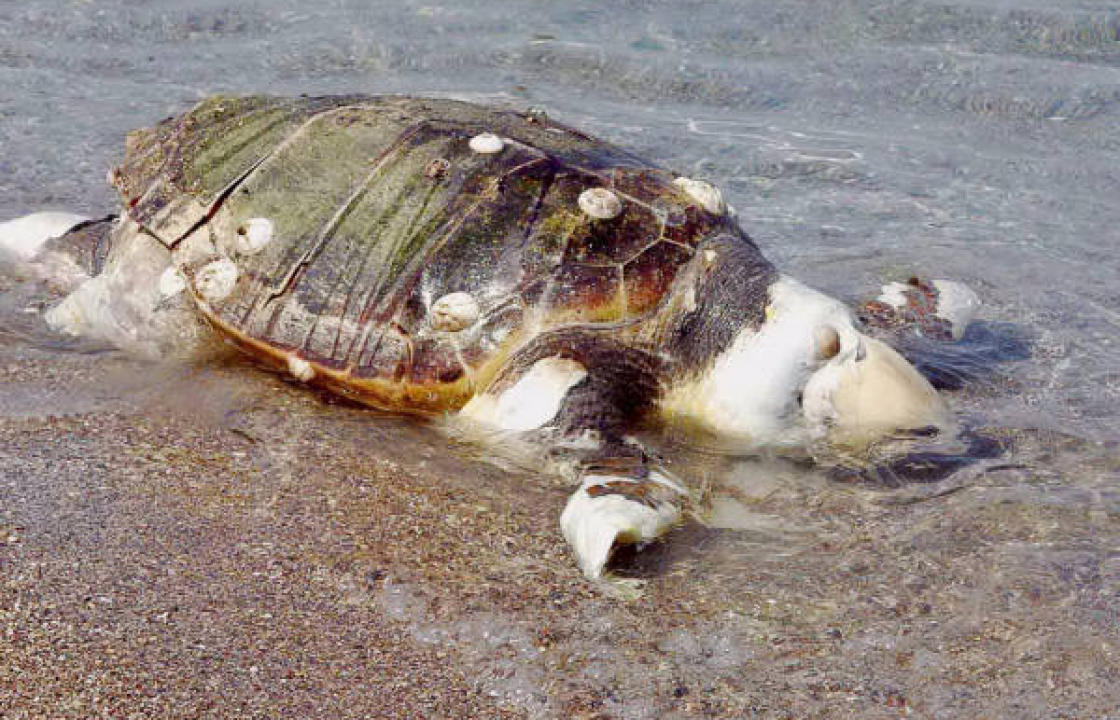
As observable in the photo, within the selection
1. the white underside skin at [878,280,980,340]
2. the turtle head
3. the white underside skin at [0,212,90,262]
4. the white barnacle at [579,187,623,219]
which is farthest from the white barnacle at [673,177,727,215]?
the white underside skin at [0,212,90,262]

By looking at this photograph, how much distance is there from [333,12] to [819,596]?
6.01 m

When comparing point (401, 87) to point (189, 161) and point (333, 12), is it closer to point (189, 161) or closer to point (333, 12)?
point (333, 12)

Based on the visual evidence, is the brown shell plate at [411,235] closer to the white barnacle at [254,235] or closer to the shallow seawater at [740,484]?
the white barnacle at [254,235]

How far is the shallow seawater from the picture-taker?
2568 millimetres

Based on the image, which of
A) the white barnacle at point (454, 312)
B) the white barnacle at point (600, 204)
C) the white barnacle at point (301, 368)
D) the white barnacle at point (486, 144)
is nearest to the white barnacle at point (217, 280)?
the white barnacle at point (301, 368)

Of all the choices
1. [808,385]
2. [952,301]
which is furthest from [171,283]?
[952,301]

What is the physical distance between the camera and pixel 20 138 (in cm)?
578

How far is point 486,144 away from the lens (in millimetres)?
3875

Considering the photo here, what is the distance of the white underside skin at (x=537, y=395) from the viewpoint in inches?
137

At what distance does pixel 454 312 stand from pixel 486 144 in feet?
2.02

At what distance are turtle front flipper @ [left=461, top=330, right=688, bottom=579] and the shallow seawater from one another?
0.44 ft

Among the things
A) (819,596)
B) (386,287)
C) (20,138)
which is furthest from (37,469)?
(20,138)

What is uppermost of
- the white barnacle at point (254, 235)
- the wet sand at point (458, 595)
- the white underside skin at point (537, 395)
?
the white barnacle at point (254, 235)

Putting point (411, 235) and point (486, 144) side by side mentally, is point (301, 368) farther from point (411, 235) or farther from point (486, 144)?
point (486, 144)
